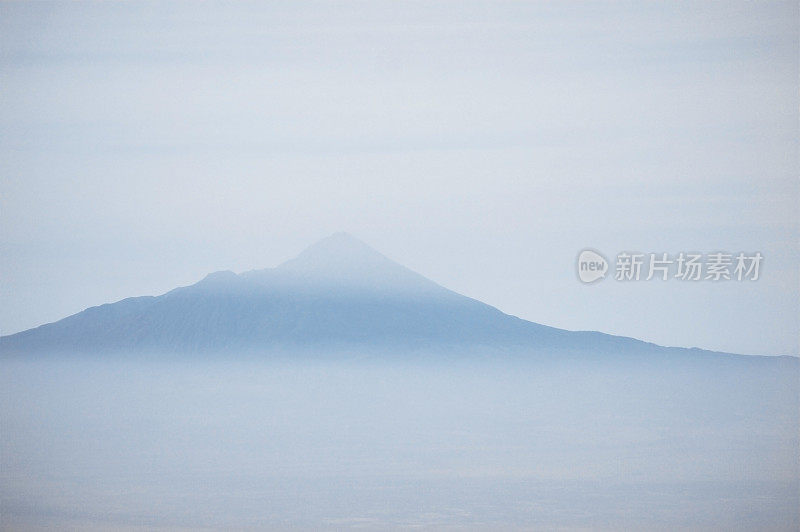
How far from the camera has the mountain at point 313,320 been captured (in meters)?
10.7

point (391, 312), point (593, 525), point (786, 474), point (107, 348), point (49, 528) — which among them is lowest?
point (49, 528)

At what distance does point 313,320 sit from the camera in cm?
1255

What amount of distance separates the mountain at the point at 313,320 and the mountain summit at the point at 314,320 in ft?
0.04

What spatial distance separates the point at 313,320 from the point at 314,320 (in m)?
0.03

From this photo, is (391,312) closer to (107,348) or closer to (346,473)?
(107,348)

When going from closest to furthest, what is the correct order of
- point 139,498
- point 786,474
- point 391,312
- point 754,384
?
point 139,498, point 786,474, point 754,384, point 391,312

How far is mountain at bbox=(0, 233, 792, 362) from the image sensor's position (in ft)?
35.0

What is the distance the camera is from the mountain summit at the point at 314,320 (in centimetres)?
1069

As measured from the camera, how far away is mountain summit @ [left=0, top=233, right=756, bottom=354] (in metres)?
10.7

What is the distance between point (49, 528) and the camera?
5191 millimetres

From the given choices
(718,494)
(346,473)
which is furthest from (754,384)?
(346,473)

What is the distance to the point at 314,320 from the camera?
493 inches

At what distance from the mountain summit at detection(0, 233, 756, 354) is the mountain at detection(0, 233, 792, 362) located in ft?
0.04

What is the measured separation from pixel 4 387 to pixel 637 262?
6.48 m
